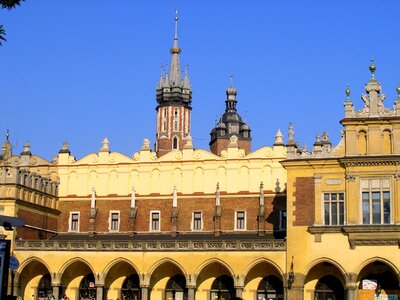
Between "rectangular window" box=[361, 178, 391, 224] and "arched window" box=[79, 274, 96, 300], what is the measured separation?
1969 cm

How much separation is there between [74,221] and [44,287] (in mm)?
6358

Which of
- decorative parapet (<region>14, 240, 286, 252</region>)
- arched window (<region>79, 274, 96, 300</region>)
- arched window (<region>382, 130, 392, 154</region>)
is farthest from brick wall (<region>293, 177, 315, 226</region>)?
arched window (<region>79, 274, 96, 300</region>)

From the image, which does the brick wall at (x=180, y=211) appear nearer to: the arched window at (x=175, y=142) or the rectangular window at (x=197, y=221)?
the rectangular window at (x=197, y=221)

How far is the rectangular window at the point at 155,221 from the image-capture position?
54844 millimetres

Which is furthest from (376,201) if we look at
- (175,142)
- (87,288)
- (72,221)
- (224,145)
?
(224,145)

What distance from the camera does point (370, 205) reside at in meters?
42.7

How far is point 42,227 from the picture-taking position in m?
53.9

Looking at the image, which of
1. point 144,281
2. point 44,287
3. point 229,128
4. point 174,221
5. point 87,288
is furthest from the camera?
point 229,128

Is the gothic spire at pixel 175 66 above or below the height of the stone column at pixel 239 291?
above

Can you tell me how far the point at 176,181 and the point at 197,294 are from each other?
9897 millimetres

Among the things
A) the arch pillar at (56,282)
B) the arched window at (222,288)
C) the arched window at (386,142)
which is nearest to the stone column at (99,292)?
the arch pillar at (56,282)

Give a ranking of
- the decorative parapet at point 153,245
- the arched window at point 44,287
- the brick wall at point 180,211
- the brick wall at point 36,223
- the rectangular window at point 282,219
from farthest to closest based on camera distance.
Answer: the brick wall at point 180,211 → the rectangular window at point 282,219 → the arched window at point 44,287 → the brick wall at point 36,223 → the decorative parapet at point 153,245

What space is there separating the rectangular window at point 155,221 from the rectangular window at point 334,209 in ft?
50.8

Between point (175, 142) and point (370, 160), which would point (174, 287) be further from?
→ point (175, 142)
